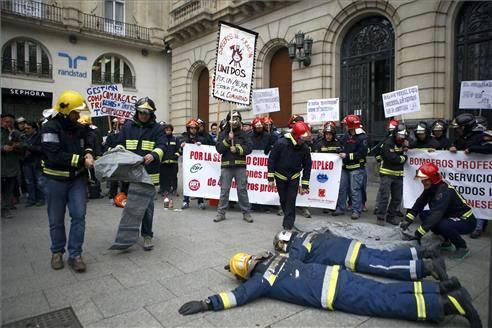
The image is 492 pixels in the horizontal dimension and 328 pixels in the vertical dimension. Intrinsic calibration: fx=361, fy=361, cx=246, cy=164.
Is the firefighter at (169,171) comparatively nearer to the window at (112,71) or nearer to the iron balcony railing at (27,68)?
the iron balcony railing at (27,68)

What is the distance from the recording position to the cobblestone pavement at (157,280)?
308 cm

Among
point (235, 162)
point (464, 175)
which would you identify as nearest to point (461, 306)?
point (464, 175)

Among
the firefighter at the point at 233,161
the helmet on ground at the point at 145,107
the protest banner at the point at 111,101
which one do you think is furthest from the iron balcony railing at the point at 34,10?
the helmet on ground at the point at 145,107

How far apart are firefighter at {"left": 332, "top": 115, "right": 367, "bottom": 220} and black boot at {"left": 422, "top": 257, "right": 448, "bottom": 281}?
3546 millimetres

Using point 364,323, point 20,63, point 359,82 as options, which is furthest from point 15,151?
point 20,63

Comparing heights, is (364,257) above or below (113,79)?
below

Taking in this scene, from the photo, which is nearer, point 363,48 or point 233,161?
point 233,161

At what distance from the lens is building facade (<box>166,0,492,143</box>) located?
10320mm

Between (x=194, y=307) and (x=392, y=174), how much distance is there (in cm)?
489

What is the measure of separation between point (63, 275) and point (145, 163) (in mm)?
1577

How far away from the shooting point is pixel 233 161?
6.88 m

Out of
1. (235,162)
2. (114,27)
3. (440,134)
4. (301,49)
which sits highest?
(114,27)

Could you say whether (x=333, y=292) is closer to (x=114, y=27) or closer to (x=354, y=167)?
(x=354, y=167)

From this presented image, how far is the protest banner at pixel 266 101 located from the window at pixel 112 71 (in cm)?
1691
